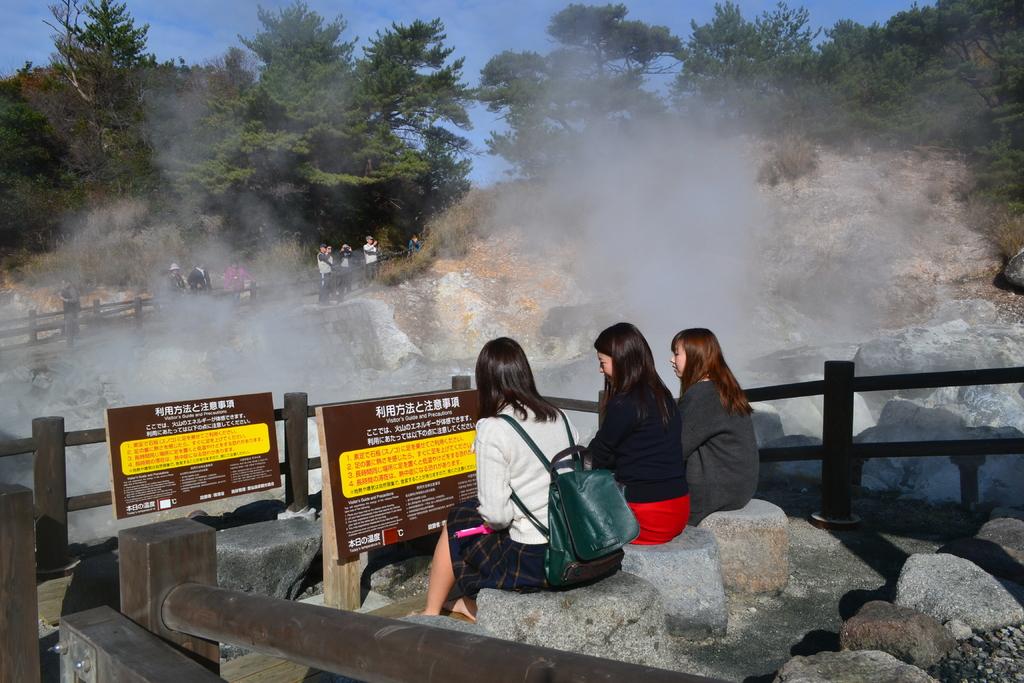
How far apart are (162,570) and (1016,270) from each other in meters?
17.2

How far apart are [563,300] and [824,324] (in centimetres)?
595

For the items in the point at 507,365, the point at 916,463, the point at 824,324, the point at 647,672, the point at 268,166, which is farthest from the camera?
the point at 268,166

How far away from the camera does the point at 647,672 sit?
1068mm

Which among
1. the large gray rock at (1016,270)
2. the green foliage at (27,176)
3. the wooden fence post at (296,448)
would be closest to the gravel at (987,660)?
the wooden fence post at (296,448)

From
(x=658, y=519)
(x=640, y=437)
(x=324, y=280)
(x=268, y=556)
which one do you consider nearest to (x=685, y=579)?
(x=658, y=519)

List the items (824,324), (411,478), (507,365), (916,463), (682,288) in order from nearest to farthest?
(507,365) < (411,478) < (916,463) < (824,324) < (682,288)

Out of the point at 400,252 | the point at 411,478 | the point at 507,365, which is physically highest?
the point at 400,252

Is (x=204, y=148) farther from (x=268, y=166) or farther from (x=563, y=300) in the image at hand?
(x=563, y=300)

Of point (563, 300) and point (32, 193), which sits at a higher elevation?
point (32, 193)

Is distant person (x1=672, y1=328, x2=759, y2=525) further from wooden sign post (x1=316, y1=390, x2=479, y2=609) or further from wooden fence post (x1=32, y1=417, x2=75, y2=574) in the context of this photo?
wooden fence post (x1=32, y1=417, x2=75, y2=574)

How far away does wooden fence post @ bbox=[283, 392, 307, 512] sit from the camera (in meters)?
5.08

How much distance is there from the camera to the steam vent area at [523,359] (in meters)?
2.70

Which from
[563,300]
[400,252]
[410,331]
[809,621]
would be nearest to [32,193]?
[400,252]

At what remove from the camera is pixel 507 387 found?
3.04 m
